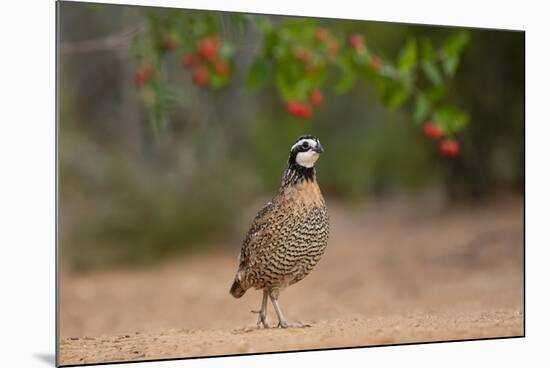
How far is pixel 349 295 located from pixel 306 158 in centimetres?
228

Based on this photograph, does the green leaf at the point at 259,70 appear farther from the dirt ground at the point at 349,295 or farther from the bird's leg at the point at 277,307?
the dirt ground at the point at 349,295

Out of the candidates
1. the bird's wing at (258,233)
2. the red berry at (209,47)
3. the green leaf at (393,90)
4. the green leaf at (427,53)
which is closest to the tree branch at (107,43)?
the red berry at (209,47)

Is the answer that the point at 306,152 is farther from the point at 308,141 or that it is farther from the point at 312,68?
the point at 312,68

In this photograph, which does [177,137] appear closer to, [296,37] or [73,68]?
[73,68]

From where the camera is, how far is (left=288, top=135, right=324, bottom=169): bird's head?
5.50 m

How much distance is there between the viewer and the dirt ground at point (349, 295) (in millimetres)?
5613

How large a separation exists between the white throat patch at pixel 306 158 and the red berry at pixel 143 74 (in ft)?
3.34

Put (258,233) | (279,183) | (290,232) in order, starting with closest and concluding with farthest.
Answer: (290,232), (258,233), (279,183)

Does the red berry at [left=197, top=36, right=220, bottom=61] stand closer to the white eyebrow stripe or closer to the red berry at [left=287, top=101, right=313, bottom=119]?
the red berry at [left=287, top=101, right=313, bottom=119]

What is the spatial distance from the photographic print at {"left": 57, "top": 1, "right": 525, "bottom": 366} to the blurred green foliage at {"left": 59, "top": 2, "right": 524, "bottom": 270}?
0.06 feet

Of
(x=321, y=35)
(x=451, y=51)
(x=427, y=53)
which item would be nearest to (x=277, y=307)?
(x=321, y=35)

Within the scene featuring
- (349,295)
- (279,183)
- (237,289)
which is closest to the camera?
(237,289)

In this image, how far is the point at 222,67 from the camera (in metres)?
5.99

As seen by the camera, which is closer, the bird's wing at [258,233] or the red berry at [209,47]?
the bird's wing at [258,233]
